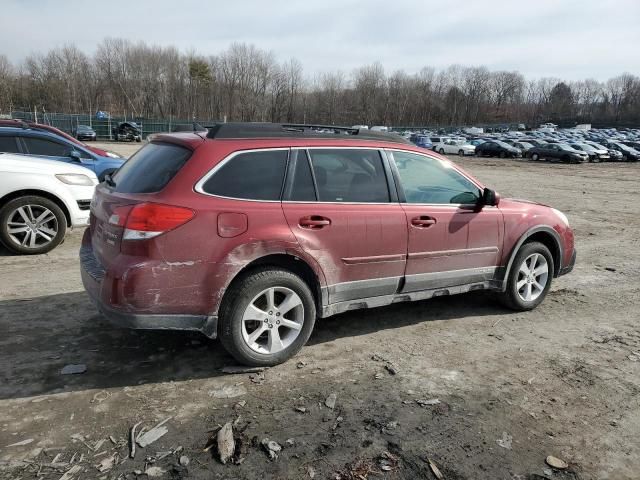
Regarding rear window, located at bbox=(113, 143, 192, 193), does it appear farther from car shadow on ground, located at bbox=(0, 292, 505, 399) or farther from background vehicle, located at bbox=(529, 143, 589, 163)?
background vehicle, located at bbox=(529, 143, 589, 163)

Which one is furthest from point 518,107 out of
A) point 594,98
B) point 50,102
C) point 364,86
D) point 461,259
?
point 461,259

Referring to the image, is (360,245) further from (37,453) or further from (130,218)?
(37,453)

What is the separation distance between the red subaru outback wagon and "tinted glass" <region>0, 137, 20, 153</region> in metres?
5.24

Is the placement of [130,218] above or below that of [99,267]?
above

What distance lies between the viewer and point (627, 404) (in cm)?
368

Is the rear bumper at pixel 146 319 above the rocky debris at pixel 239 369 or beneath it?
above

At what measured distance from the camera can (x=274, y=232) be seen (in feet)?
12.6

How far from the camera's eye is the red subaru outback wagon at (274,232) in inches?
141

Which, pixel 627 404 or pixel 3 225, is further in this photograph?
pixel 3 225

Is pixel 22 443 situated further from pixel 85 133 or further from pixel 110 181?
pixel 85 133

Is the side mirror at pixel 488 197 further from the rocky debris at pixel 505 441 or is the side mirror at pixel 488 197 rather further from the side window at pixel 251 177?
the rocky debris at pixel 505 441

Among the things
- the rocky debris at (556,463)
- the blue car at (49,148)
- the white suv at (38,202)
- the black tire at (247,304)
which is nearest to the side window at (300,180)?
the black tire at (247,304)

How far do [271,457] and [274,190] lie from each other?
189 centimetres

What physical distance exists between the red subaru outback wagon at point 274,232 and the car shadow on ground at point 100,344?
0.47m
